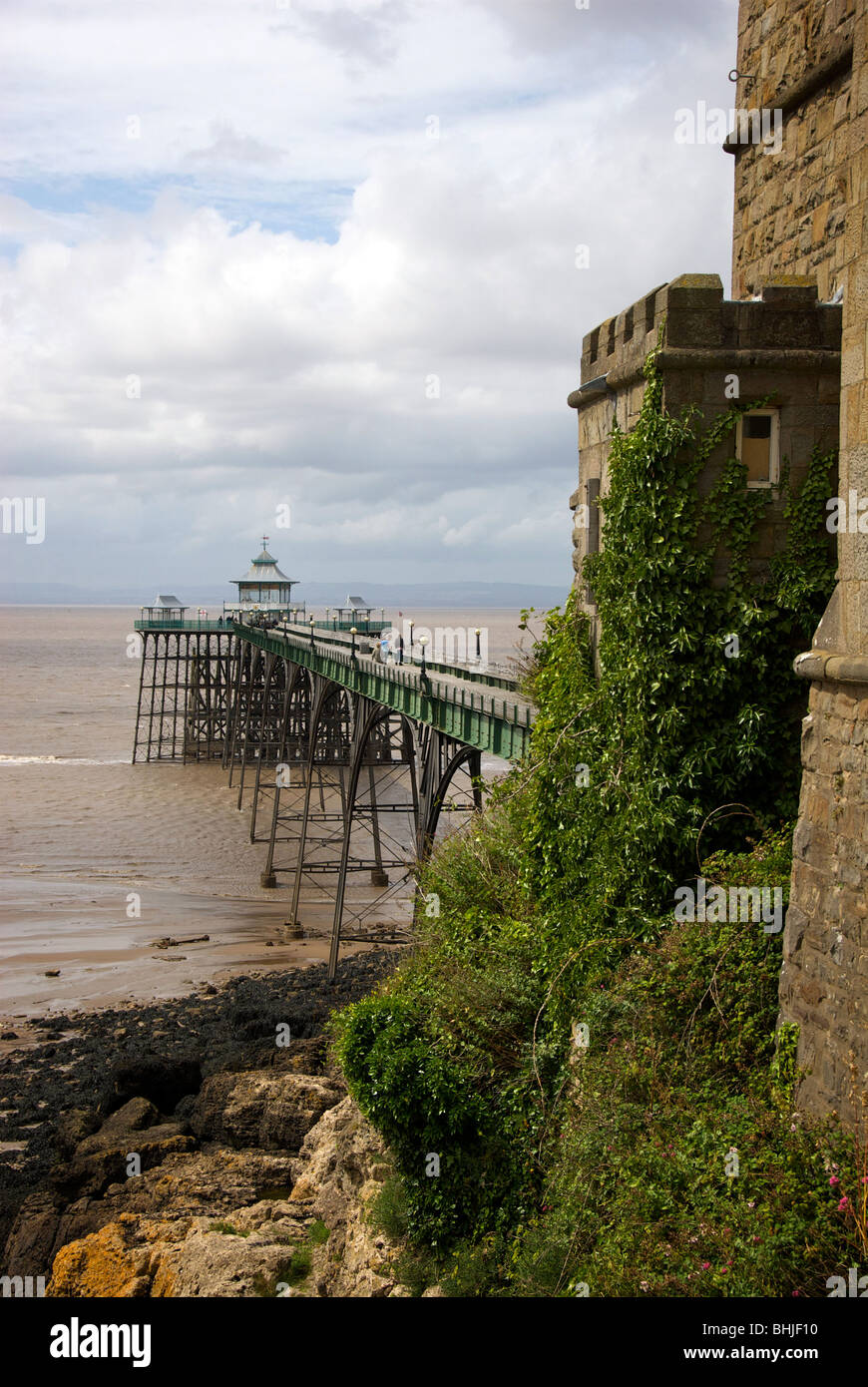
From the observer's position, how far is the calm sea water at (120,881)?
80.4 feet

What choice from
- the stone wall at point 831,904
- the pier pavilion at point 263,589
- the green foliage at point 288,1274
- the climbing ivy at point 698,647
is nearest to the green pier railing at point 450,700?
the climbing ivy at point 698,647

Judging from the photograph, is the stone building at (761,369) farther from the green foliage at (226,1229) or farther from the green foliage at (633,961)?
the green foliage at (226,1229)

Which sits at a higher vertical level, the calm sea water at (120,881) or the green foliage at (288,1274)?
the green foliage at (288,1274)

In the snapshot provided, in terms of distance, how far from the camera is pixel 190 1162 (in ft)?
44.5

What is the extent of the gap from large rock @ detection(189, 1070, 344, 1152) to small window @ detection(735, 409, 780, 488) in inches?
353

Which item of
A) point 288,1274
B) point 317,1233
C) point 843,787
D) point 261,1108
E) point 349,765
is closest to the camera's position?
point 843,787

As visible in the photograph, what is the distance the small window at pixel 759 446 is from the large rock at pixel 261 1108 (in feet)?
29.4

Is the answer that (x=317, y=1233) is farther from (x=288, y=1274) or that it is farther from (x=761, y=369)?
(x=761, y=369)

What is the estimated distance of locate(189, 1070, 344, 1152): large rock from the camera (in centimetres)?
1423

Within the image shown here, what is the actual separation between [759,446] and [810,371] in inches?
27.1

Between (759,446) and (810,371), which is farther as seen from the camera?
(759,446)

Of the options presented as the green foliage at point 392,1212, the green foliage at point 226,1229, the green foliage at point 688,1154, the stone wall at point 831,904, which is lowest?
the green foliage at point 226,1229

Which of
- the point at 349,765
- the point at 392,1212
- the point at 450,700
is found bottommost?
the point at 392,1212

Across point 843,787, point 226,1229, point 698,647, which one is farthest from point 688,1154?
point 226,1229
